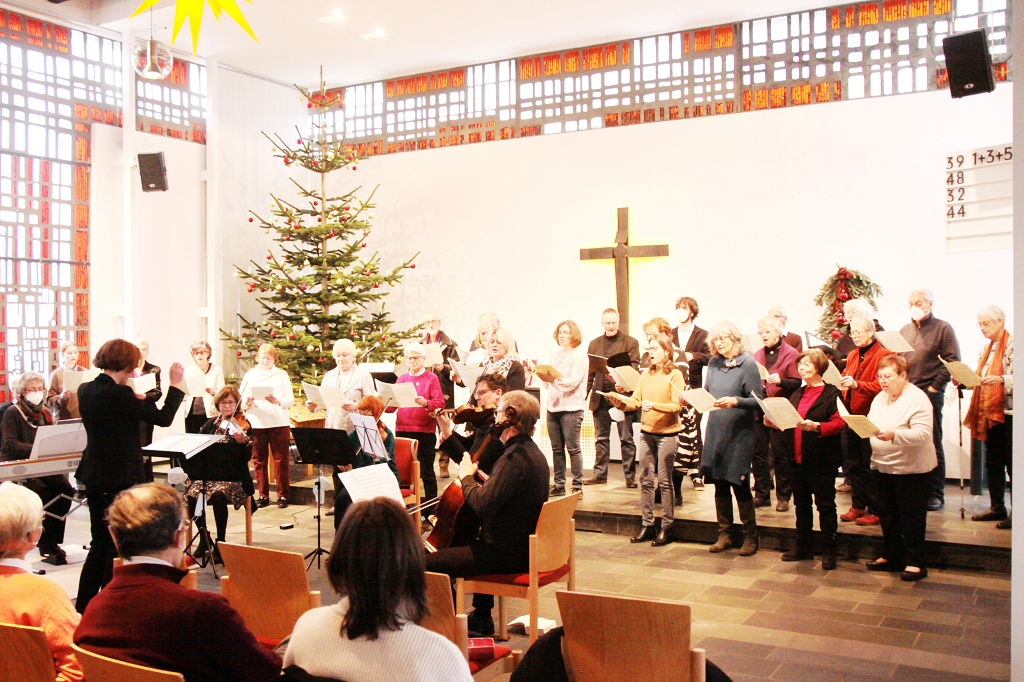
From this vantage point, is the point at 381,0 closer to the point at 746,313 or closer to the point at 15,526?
the point at 746,313

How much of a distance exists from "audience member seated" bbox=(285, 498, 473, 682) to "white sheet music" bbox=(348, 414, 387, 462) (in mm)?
3449

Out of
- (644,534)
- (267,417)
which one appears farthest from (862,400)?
(267,417)

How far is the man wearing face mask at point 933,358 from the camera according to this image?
278 inches

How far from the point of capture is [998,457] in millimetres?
6695

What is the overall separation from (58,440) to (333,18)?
5.74m

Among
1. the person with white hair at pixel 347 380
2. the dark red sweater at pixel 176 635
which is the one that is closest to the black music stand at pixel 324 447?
the person with white hair at pixel 347 380

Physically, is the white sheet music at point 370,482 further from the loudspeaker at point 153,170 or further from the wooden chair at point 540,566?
the loudspeaker at point 153,170

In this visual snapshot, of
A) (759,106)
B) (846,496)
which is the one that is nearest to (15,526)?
(846,496)

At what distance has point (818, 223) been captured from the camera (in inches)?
368

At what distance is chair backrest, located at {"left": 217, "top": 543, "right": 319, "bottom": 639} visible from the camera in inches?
130

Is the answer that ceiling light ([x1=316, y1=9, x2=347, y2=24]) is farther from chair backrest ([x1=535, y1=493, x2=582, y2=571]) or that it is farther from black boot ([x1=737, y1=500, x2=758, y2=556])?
chair backrest ([x1=535, y1=493, x2=582, y2=571])

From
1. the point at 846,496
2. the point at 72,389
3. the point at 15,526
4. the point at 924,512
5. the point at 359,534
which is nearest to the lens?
the point at 359,534

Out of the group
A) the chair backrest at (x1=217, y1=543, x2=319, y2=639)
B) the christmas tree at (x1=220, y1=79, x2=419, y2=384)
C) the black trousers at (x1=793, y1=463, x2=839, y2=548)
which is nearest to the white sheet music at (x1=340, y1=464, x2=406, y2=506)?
the chair backrest at (x1=217, y1=543, x2=319, y2=639)

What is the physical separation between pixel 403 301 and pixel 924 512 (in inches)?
301
